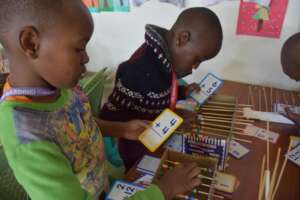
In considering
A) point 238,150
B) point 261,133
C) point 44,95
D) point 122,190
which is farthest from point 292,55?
point 44,95

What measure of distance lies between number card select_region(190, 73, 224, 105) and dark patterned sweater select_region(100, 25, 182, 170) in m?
0.12

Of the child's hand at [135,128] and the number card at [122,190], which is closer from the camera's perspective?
the number card at [122,190]

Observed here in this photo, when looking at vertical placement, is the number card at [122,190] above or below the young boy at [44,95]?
below

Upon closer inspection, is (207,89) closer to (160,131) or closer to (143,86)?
(143,86)

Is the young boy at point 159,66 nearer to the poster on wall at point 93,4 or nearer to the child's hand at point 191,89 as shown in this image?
the child's hand at point 191,89

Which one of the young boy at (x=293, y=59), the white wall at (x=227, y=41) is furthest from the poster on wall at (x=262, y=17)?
the young boy at (x=293, y=59)

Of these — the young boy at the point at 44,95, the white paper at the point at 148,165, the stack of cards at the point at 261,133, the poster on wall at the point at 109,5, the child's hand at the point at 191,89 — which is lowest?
the white paper at the point at 148,165

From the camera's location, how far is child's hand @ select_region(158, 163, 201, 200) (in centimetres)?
75

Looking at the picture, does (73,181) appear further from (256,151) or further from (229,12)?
(229,12)

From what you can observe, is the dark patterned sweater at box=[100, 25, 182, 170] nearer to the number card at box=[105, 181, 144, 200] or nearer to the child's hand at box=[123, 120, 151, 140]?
the child's hand at box=[123, 120, 151, 140]

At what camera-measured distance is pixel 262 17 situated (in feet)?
4.61

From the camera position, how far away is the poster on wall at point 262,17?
1.37m

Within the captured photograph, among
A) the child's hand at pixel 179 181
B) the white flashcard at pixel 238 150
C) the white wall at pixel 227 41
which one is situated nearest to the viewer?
the child's hand at pixel 179 181

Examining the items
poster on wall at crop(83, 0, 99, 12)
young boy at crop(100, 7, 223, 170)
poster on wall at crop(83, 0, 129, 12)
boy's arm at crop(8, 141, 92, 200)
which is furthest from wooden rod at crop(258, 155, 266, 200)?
poster on wall at crop(83, 0, 99, 12)
